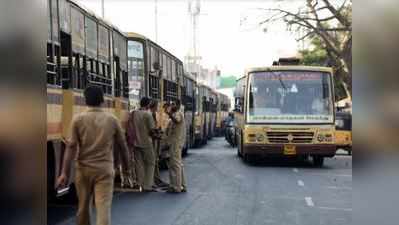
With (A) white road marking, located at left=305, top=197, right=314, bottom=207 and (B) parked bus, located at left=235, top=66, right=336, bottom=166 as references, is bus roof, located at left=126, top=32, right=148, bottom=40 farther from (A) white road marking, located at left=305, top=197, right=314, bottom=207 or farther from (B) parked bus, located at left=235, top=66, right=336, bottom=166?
(A) white road marking, located at left=305, top=197, right=314, bottom=207

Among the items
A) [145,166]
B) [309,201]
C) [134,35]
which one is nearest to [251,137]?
[134,35]

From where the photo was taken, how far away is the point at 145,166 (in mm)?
13125

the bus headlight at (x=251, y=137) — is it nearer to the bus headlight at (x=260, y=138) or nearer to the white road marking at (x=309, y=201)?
the bus headlight at (x=260, y=138)

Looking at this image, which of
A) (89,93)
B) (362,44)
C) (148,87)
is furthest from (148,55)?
(362,44)

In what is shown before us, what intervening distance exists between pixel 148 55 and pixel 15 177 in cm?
1228

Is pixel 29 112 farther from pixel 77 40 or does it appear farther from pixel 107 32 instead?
pixel 107 32

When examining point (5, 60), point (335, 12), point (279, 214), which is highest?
point (335, 12)

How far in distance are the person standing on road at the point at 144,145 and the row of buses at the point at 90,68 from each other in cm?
63

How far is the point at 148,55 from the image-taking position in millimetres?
16844

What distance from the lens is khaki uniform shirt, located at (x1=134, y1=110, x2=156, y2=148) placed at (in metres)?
12.9

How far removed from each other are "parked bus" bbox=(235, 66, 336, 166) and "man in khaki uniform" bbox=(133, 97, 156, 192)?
617 centimetres

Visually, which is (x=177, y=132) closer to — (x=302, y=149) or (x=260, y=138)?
(x=260, y=138)

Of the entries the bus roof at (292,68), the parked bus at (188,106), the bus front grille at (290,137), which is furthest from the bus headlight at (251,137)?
the parked bus at (188,106)

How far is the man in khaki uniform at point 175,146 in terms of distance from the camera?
12883mm
